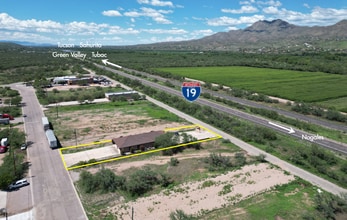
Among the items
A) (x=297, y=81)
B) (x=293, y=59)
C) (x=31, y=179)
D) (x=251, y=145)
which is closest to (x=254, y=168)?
(x=251, y=145)

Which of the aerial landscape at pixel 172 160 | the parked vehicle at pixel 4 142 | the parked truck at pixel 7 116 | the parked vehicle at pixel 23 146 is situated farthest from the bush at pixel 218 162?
the parked truck at pixel 7 116

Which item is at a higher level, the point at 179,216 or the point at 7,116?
the point at 7,116

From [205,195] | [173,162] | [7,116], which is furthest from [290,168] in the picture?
[7,116]

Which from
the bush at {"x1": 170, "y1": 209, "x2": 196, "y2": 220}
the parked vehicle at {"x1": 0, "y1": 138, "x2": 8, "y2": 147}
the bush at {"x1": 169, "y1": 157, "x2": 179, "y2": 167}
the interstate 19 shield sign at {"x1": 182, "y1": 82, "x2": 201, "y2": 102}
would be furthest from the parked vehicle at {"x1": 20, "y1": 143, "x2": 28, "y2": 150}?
the interstate 19 shield sign at {"x1": 182, "y1": 82, "x2": 201, "y2": 102}

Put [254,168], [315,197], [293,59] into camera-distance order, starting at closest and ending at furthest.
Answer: [315,197], [254,168], [293,59]

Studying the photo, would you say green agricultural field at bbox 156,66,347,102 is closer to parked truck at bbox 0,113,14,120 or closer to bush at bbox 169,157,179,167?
bush at bbox 169,157,179,167

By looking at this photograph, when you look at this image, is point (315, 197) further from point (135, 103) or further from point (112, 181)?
point (135, 103)

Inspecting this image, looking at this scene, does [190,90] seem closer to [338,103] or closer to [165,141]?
[165,141]
